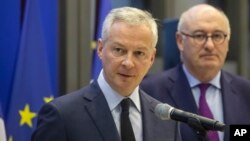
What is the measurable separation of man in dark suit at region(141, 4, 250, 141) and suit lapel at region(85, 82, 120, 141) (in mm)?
991

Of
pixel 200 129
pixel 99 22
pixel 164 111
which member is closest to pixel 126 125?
pixel 164 111

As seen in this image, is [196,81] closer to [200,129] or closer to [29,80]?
[29,80]

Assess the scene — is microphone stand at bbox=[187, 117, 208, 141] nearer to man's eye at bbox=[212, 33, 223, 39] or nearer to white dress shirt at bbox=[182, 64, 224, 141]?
white dress shirt at bbox=[182, 64, 224, 141]

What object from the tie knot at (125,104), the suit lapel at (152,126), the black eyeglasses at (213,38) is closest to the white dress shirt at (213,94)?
the black eyeglasses at (213,38)

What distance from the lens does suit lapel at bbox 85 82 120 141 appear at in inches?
97.8

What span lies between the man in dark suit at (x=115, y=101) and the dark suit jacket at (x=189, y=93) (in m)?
0.80

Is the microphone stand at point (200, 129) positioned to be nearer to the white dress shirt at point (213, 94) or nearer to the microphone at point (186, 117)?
the microphone at point (186, 117)

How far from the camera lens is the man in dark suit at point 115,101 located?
8.11 ft

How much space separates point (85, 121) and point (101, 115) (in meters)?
0.08

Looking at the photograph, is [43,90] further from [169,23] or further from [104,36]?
[104,36]

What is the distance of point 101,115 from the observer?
99.9 inches

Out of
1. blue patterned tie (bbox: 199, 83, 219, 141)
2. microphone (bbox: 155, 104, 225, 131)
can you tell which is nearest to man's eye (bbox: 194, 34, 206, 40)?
blue patterned tie (bbox: 199, 83, 219, 141)

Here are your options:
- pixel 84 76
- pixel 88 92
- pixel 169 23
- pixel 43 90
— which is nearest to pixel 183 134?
pixel 88 92

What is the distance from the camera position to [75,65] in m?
5.28
